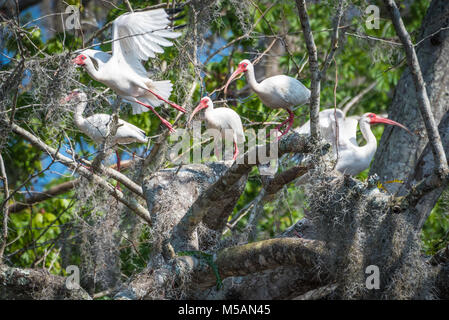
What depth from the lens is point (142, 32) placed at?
580 centimetres

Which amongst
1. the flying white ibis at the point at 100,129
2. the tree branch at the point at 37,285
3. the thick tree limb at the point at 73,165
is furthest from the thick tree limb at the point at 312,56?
the flying white ibis at the point at 100,129

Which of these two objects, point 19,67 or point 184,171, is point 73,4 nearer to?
point 19,67

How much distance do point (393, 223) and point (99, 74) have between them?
342cm

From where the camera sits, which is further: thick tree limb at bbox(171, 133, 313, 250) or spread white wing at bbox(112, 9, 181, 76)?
spread white wing at bbox(112, 9, 181, 76)

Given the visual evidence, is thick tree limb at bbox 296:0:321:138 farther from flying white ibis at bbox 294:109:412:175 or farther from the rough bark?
the rough bark

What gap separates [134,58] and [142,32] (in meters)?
0.52

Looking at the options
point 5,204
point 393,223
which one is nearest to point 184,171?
point 5,204

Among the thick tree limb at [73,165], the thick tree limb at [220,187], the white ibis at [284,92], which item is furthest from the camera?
the white ibis at [284,92]

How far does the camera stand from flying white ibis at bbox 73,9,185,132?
578 cm

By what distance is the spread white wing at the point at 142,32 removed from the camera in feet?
18.9
